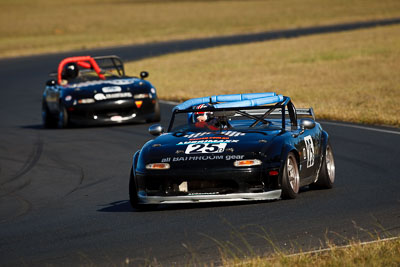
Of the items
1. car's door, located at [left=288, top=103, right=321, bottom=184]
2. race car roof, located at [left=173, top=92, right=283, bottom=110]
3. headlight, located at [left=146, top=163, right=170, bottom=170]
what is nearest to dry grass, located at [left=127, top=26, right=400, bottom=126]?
car's door, located at [left=288, top=103, right=321, bottom=184]

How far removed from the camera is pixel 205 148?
30.8 ft

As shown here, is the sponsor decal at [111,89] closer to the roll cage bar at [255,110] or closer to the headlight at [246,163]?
the roll cage bar at [255,110]

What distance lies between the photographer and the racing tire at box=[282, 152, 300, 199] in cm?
926

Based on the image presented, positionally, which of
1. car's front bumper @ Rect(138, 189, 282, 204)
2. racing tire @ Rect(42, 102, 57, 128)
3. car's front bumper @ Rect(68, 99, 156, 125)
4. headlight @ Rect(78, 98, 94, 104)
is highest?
car's front bumper @ Rect(138, 189, 282, 204)

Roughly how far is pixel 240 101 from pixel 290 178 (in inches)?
49.4

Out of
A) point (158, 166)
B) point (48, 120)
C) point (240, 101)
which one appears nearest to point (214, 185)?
point (158, 166)

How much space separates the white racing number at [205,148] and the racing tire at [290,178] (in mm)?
664

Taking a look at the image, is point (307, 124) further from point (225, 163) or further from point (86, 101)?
point (86, 101)

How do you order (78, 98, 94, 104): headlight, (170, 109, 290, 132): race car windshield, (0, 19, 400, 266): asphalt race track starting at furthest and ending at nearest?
1. (78, 98, 94, 104): headlight
2. (170, 109, 290, 132): race car windshield
3. (0, 19, 400, 266): asphalt race track

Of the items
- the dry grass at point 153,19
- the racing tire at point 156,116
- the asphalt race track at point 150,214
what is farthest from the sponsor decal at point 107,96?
the dry grass at point 153,19

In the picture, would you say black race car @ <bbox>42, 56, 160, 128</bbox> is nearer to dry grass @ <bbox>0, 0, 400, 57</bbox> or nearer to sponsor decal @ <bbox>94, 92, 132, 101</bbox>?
sponsor decal @ <bbox>94, 92, 132, 101</bbox>

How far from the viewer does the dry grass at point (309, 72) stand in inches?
838

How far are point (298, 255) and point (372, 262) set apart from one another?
56 cm

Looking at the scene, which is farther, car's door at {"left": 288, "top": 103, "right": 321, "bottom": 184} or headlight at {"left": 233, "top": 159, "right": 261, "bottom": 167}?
car's door at {"left": 288, "top": 103, "right": 321, "bottom": 184}
